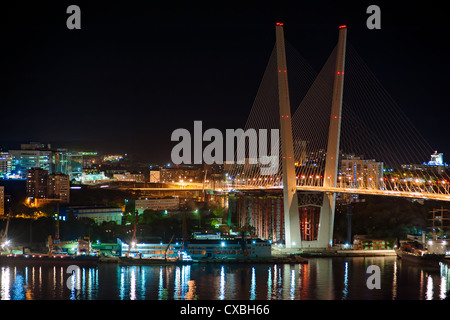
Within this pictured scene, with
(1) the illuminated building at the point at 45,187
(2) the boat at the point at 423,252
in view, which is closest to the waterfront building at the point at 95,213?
(1) the illuminated building at the point at 45,187

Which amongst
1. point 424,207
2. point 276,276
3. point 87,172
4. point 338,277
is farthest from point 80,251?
point 87,172

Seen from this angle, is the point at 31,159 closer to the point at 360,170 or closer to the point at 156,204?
the point at 156,204

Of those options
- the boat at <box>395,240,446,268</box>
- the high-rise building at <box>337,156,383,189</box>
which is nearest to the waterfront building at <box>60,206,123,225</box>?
the high-rise building at <box>337,156,383,189</box>

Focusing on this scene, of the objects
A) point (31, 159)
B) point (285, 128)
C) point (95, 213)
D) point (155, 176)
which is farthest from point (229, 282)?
point (155, 176)

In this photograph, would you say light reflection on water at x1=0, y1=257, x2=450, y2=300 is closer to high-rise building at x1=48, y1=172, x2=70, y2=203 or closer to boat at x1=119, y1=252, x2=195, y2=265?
boat at x1=119, y1=252, x2=195, y2=265

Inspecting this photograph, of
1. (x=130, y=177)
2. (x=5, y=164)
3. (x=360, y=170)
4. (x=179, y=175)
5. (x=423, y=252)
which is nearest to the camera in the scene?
(x=423, y=252)

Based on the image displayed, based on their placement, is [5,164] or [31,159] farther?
[31,159]

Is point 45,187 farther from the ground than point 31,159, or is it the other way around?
point 31,159
